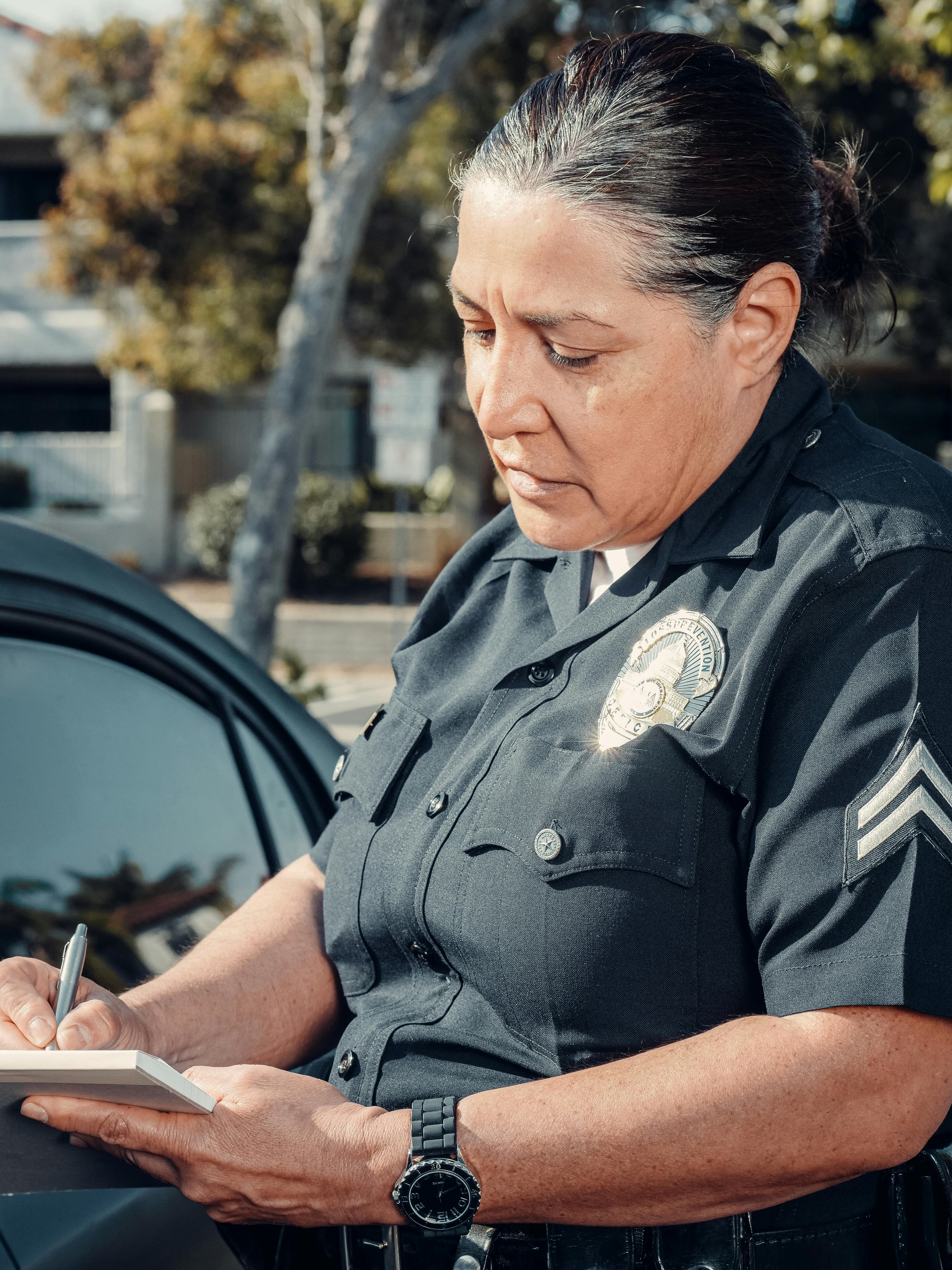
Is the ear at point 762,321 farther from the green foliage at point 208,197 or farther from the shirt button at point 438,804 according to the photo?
the green foliage at point 208,197

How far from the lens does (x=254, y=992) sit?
1.61 meters

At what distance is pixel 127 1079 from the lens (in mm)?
1160

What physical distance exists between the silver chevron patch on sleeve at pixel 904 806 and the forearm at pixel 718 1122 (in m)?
0.14

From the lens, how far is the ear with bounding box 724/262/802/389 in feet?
4.34

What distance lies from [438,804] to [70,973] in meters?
0.43

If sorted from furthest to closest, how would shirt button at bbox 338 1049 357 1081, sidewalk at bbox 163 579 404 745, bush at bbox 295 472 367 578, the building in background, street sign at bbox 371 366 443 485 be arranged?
1. the building in background
2. bush at bbox 295 472 367 578
3. sidewalk at bbox 163 579 404 745
4. street sign at bbox 371 366 443 485
5. shirt button at bbox 338 1049 357 1081

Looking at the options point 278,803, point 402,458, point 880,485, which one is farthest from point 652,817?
point 402,458

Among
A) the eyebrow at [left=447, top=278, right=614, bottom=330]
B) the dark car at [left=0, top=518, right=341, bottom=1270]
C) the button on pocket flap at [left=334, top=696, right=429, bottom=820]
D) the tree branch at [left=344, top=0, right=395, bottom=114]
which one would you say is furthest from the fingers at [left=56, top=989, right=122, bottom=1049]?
the tree branch at [left=344, top=0, right=395, bottom=114]

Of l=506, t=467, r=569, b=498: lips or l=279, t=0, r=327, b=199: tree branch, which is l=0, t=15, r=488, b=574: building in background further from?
l=506, t=467, r=569, b=498: lips

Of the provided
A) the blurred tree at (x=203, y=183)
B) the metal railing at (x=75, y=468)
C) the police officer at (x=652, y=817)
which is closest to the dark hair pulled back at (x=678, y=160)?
the police officer at (x=652, y=817)

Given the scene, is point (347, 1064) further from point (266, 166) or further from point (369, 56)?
point (266, 166)

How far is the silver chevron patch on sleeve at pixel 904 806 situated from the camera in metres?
1.10

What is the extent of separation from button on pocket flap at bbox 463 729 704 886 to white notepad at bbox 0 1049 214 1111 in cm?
37

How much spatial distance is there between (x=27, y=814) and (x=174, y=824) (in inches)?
10.4
